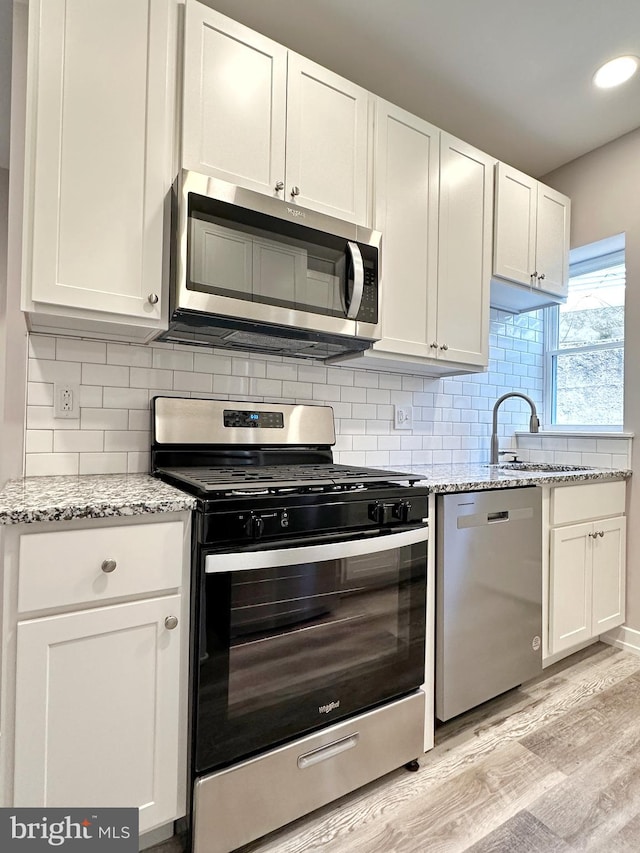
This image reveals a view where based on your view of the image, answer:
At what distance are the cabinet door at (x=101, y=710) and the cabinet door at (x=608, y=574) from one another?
2119 mm

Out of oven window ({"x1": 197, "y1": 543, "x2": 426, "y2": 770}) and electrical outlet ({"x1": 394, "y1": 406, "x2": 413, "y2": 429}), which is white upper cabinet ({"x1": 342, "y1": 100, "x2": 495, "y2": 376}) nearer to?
electrical outlet ({"x1": 394, "y1": 406, "x2": 413, "y2": 429})

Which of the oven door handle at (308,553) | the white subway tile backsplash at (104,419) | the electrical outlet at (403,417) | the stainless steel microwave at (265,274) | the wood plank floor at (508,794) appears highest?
the stainless steel microwave at (265,274)

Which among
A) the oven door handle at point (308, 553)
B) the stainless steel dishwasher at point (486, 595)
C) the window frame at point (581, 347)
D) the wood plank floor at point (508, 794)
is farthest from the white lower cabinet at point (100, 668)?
the window frame at point (581, 347)

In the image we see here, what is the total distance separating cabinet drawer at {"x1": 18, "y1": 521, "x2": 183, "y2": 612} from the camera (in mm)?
1031

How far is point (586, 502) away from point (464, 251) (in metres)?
1.38

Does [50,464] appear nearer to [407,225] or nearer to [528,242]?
[407,225]

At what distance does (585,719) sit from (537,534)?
29.7 inches

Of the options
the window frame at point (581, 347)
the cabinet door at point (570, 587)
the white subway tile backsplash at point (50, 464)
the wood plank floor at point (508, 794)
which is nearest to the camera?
the wood plank floor at point (508, 794)

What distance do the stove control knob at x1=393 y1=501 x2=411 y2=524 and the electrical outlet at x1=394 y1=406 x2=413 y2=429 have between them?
95 centimetres

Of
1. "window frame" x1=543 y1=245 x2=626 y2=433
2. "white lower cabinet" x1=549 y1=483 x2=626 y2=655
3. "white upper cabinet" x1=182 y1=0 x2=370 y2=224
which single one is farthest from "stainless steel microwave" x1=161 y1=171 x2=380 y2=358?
"window frame" x1=543 y1=245 x2=626 y2=433

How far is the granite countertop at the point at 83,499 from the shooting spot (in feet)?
3.35

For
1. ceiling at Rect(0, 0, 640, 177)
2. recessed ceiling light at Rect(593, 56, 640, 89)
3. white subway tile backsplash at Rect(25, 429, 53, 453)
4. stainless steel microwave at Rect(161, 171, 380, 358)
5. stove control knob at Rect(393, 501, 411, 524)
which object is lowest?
stove control knob at Rect(393, 501, 411, 524)

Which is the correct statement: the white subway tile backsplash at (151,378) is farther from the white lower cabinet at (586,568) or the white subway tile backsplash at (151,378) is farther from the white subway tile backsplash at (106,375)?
the white lower cabinet at (586,568)

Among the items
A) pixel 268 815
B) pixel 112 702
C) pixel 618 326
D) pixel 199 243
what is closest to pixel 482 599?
pixel 268 815
